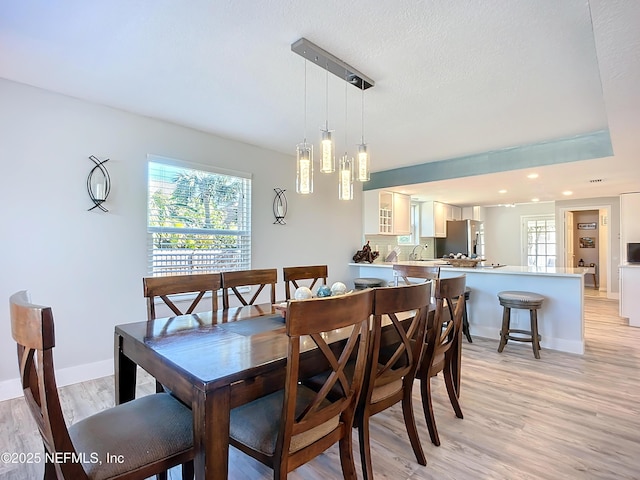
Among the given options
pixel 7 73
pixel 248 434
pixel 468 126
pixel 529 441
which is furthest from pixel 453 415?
pixel 7 73

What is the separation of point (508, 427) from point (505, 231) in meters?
7.95

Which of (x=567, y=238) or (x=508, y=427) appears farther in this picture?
(x=567, y=238)

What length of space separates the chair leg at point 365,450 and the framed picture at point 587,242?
34.4ft

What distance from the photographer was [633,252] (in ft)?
18.0

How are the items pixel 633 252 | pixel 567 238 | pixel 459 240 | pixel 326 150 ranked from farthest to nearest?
pixel 567 238 < pixel 459 240 < pixel 633 252 < pixel 326 150

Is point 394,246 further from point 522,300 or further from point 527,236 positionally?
point 527,236

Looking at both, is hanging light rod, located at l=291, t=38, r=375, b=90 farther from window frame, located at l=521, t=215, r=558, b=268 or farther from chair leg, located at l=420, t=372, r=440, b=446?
window frame, located at l=521, t=215, r=558, b=268

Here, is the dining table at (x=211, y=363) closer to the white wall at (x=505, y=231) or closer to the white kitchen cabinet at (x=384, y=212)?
the white kitchen cabinet at (x=384, y=212)

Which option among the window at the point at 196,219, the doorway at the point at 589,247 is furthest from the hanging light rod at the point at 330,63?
the doorway at the point at 589,247

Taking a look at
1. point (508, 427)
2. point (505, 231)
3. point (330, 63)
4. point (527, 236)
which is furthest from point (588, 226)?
point (330, 63)

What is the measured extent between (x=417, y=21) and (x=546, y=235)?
8.55 m

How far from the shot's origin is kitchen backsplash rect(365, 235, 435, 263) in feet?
20.1

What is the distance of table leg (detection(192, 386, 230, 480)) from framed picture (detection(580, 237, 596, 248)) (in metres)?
11.2

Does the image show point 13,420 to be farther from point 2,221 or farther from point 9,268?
point 2,221
